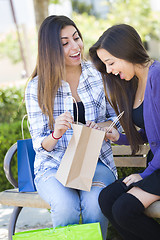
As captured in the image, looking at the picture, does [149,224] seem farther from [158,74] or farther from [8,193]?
[8,193]

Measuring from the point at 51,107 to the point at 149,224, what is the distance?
3.47ft

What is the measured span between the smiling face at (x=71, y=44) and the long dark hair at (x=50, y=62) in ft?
0.16

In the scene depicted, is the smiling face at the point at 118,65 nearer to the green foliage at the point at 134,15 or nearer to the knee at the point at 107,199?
the knee at the point at 107,199

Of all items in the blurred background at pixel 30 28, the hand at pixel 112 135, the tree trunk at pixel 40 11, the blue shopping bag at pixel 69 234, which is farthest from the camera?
the tree trunk at pixel 40 11

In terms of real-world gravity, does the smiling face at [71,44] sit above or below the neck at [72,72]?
above

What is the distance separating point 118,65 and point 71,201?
2.94 ft

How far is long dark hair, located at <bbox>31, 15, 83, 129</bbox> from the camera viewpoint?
272 cm

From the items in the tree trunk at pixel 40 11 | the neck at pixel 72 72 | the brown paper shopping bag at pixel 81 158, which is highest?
the tree trunk at pixel 40 11

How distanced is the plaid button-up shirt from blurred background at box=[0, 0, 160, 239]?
0.15 meters

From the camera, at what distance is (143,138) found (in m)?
2.70

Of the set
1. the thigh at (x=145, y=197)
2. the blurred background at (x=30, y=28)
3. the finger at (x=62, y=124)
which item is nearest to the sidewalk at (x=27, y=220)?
the blurred background at (x=30, y=28)

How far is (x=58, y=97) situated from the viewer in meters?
2.81

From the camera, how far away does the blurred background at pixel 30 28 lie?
493 cm

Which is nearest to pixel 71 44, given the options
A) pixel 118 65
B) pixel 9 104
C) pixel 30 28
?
pixel 118 65
